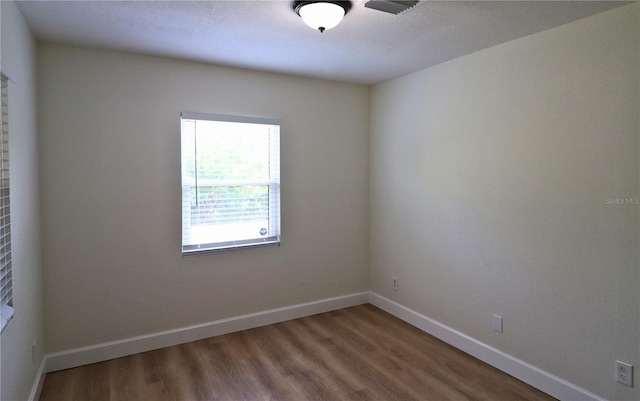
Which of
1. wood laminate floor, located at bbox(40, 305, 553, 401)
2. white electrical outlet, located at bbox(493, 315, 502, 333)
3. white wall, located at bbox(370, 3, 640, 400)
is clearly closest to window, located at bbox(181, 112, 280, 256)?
wood laminate floor, located at bbox(40, 305, 553, 401)

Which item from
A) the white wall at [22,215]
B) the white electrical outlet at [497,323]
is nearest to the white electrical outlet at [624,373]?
the white electrical outlet at [497,323]

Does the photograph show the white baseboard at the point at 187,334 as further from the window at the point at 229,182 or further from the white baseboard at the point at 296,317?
the window at the point at 229,182

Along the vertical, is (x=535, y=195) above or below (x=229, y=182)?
below

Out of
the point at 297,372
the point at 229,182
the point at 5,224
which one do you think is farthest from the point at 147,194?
the point at 297,372

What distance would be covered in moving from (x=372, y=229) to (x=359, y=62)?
186 centimetres

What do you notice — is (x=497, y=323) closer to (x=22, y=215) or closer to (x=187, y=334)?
(x=187, y=334)

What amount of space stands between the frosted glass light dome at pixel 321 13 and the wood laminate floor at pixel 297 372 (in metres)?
2.38

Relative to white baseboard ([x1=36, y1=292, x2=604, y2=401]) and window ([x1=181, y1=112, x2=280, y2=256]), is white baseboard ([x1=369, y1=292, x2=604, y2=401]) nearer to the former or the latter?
white baseboard ([x1=36, y1=292, x2=604, y2=401])

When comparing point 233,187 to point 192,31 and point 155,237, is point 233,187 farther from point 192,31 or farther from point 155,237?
point 192,31

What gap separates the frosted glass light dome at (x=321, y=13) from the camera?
6.79ft

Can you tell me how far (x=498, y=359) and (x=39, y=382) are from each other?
3.31 m

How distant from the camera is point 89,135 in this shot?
2920 millimetres

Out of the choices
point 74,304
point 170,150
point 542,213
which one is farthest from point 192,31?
point 542,213

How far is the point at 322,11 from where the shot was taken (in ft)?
6.82
